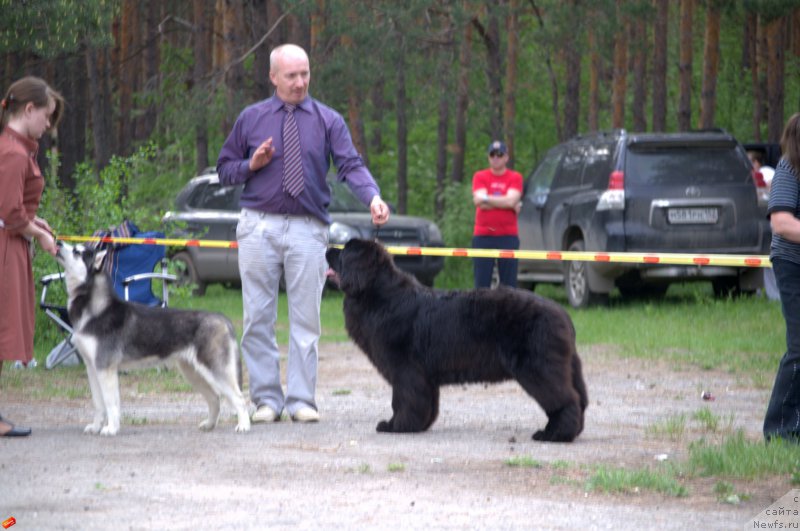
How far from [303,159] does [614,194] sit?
844 centimetres

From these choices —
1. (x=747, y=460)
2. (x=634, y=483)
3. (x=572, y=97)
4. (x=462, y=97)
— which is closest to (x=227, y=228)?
(x=462, y=97)

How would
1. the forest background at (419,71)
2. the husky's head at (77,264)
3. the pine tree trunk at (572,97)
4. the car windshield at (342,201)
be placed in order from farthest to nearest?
1. the pine tree trunk at (572,97)
2. the forest background at (419,71)
3. the car windshield at (342,201)
4. the husky's head at (77,264)

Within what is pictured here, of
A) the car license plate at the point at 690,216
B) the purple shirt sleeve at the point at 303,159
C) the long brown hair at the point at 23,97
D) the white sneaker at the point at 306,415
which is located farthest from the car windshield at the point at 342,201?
the long brown hair at the point at 23,97

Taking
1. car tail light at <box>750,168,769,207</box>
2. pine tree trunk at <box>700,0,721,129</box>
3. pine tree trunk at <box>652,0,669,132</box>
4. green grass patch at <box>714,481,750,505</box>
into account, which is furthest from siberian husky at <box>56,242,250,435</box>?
pine tree trunk at <box>652,0,669,132</box>

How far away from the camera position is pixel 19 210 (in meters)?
7.65

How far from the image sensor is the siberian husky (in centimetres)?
793

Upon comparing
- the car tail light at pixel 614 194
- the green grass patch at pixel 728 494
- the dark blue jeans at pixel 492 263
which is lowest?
the dark blue jeans at pixel 492 263

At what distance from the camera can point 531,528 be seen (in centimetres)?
533

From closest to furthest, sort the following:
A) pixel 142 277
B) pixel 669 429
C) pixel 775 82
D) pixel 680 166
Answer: pixel 669 429, pixel 142 277, pixel 680 166, pixel 775 82

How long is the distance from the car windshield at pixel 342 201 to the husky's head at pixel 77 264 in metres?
12.1

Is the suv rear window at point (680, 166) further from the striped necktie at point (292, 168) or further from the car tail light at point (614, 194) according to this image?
the striped necktie at point (292, 168)

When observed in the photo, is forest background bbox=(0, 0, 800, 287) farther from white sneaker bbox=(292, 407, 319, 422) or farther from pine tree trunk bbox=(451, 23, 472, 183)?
white sneaker bbox=(292, 407, 319, 422)

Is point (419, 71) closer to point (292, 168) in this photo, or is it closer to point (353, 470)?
point (292, 168)

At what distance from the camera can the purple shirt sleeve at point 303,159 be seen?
27.1ft
